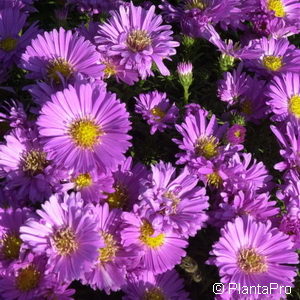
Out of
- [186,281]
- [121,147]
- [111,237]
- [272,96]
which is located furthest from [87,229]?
[272,96]

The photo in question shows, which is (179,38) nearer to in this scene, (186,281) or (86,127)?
(86,127)

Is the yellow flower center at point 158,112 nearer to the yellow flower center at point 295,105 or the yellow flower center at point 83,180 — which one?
the yellow flower center at point 83,180

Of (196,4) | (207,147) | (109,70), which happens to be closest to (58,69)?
(109,70)

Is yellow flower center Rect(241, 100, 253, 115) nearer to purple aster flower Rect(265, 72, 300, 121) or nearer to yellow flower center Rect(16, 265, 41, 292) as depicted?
purple aster flower Rect(265, 72, 300, 121)

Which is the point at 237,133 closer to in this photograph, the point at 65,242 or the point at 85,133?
the point at 85,133

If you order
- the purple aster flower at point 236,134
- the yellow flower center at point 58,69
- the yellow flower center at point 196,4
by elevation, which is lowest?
the purple aster flower at point 236,134

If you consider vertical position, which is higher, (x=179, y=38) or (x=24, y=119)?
(x=179, y=38)

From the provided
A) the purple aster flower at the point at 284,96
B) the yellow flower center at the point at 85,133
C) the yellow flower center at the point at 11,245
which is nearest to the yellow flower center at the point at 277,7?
the purple aster flower at the point at 284,96
